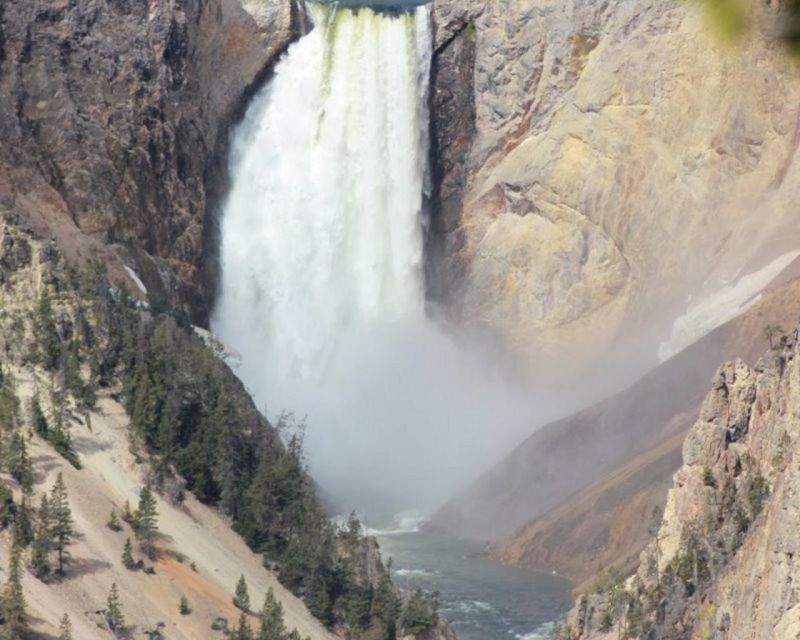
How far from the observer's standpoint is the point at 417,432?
12325cm

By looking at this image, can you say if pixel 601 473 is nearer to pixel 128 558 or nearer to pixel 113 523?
pixel 113 523

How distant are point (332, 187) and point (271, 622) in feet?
182

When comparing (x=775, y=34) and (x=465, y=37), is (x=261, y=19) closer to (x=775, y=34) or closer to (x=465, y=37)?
(x=465, y=37)

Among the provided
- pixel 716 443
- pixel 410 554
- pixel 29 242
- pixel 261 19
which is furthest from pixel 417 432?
pixel 716 443

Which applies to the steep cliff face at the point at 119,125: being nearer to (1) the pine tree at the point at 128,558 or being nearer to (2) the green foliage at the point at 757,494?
(1) the pine tree at the point at 128,558

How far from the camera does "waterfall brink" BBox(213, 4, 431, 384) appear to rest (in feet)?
411

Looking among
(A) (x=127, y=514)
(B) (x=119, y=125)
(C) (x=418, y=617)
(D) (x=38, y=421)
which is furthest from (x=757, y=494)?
(B) (x=119, y=125)

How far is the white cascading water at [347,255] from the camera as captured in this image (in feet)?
405

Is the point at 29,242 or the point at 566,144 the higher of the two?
the point at 566,144

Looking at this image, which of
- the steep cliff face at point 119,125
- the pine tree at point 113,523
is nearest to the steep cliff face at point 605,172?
the steep cliff face at point 119,125

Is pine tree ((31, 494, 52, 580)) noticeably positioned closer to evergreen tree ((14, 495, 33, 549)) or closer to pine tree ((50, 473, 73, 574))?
evergreen tree ((14, 495, 33, 549))

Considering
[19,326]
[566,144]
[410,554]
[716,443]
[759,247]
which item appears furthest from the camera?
[566,144]

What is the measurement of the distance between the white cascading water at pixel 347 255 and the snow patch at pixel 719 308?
37.5 ft

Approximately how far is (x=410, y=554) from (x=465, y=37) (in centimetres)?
3583
